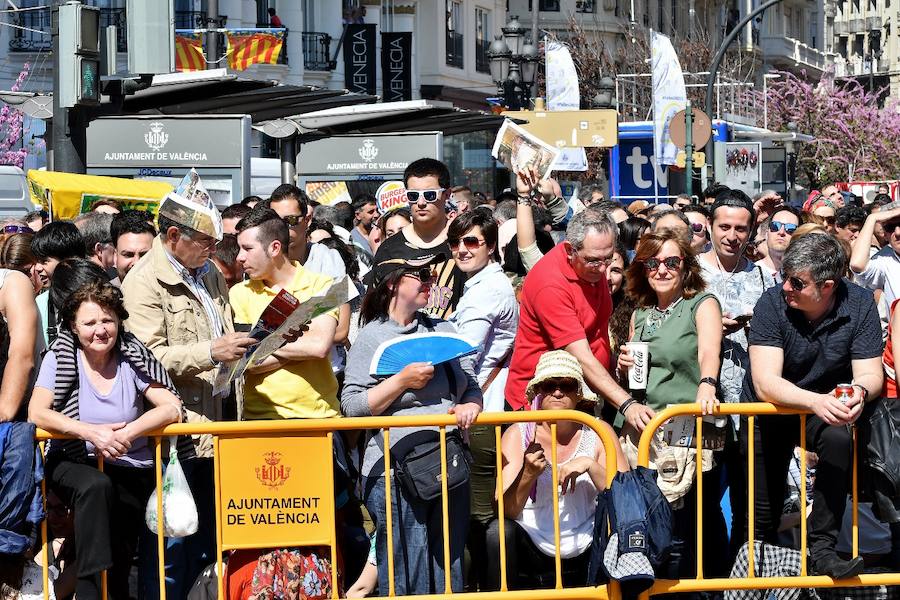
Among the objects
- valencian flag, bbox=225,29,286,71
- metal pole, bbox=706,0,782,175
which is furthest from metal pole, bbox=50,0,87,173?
valencian flag, bbox=225,29,286,71

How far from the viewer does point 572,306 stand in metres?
7.03

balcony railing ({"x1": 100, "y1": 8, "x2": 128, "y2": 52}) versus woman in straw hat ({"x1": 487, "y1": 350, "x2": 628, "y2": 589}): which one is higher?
balcony railing ({"x1": 100, "y1": 8, "x2": 128, "y2": 52})

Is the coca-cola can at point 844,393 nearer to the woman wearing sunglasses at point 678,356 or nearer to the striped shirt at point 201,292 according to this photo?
the woman wearing sunglasses at point 678,356

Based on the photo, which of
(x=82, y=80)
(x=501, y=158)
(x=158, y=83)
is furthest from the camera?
(x=158, y=83)

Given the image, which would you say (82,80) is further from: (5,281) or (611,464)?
(611,464)

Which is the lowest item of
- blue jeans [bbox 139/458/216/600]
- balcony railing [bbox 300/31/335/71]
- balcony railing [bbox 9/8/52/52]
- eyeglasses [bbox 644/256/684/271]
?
blue jeans [bbox 139/458/216/600]

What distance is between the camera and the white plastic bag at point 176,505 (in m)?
6.06

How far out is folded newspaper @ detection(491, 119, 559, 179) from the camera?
28.5 feet

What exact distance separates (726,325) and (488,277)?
1303 millimetres

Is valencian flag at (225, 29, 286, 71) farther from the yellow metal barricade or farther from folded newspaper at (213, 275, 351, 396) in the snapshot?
the yellow metal barricade

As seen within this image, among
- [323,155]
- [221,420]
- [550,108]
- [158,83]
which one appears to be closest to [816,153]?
[550,108]

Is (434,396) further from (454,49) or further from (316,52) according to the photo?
(454,49)

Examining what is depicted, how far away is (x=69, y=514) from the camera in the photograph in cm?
628

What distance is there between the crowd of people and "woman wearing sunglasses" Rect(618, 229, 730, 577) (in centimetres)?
1
